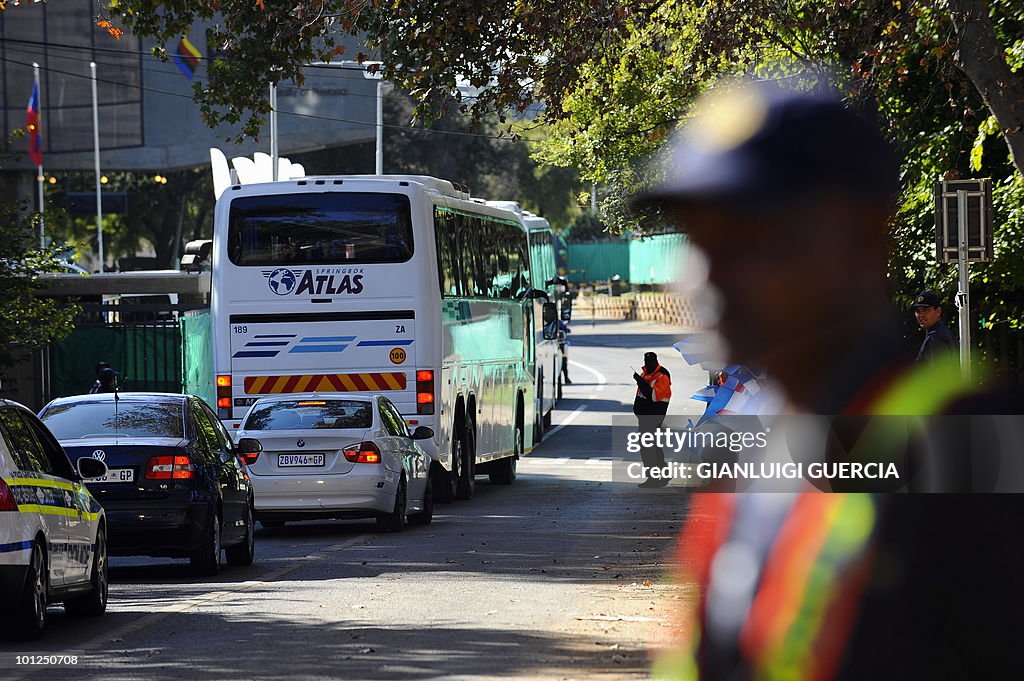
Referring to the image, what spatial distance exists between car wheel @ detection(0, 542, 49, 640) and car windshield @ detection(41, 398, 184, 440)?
161 inches

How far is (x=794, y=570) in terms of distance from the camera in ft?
5.92

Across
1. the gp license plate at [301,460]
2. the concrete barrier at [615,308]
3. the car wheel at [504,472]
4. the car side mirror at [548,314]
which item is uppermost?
the concrete barrier at [615,308]

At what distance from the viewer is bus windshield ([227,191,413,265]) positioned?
23.0 m

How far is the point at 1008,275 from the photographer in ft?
75.0

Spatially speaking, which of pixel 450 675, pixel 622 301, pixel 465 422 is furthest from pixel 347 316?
pixel 622 301

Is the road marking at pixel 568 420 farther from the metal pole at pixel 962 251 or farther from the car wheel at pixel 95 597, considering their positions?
the car wheel at pixel 95 597

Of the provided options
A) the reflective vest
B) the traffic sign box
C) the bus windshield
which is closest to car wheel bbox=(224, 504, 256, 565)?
the traffic sign box

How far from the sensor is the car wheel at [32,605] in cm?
1045

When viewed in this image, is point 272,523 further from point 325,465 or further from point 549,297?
point 549,297

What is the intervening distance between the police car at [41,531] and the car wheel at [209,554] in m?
2.09

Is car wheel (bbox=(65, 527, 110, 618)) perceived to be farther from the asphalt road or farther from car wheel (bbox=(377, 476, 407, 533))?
car wheel (bbox=(377, 476, 407, 533))

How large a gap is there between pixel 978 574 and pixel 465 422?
2363cm

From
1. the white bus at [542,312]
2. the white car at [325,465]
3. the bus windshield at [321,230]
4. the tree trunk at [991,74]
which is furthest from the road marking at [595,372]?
the tree trunk at [991,74]

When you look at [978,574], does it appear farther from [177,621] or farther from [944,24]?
[944,24]
